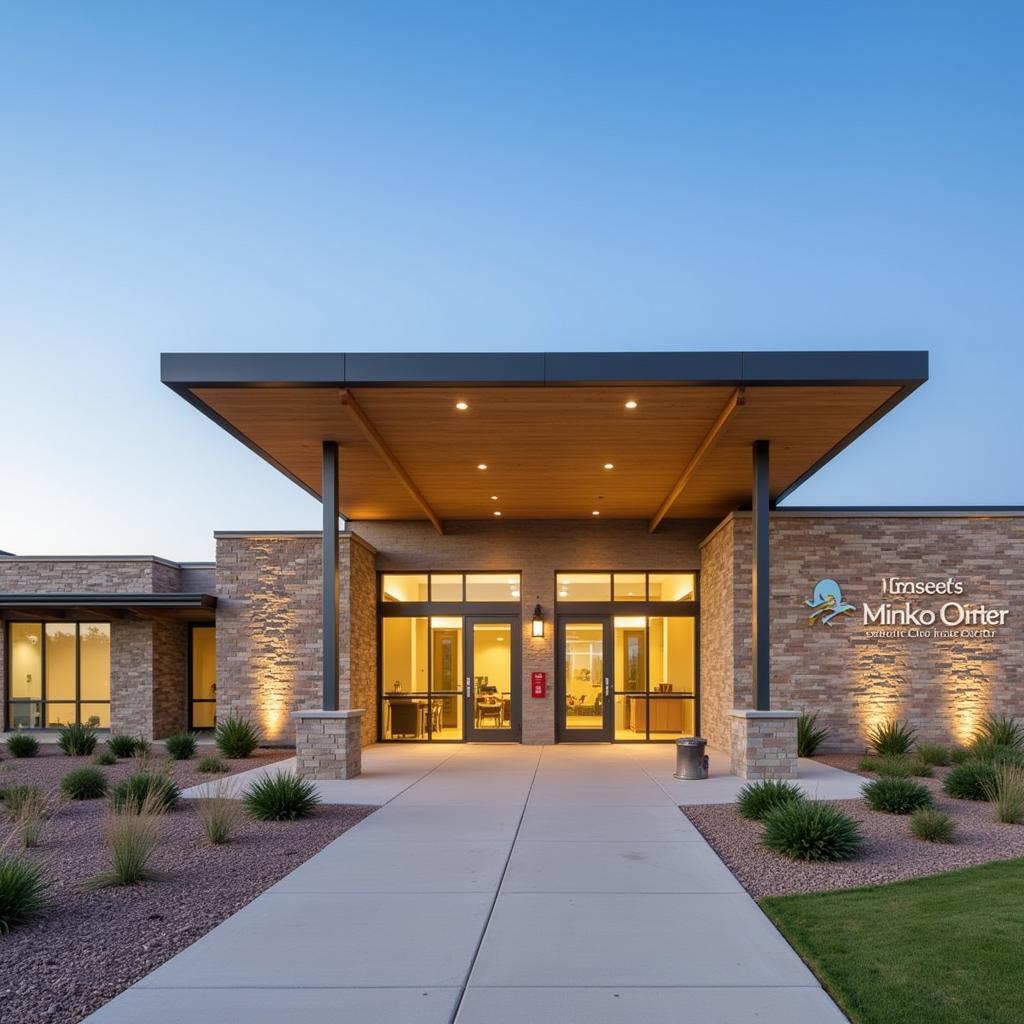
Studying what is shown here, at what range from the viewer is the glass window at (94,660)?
21375 millimetres

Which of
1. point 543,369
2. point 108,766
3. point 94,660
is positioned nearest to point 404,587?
point 108,766

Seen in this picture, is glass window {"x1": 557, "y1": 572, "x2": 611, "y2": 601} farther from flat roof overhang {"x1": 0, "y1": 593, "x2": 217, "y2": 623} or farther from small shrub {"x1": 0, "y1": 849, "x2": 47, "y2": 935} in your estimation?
small shrub {"x1": 0, "y1": 849, "x2": 47, "y2": 935}

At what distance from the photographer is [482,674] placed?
19797 mm

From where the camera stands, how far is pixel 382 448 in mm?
13930

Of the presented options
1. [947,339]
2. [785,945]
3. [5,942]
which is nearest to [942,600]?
[785,945]

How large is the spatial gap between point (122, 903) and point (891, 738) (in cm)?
1302

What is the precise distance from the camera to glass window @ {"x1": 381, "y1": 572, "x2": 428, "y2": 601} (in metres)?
20.1

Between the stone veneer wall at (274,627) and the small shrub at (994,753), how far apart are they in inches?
431

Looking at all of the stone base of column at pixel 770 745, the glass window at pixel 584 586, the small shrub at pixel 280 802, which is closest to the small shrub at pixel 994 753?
the stone base of column at pixel 770 745

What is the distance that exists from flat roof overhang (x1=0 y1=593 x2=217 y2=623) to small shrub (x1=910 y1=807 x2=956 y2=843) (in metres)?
14.3

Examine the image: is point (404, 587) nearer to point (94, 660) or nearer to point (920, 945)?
point (94, 660)

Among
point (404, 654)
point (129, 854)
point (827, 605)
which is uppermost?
point (827, 605)

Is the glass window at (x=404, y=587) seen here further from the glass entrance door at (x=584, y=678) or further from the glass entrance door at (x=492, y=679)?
the glass entrance door at (x=584, y=678)

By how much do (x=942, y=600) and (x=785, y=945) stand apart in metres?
12.7
